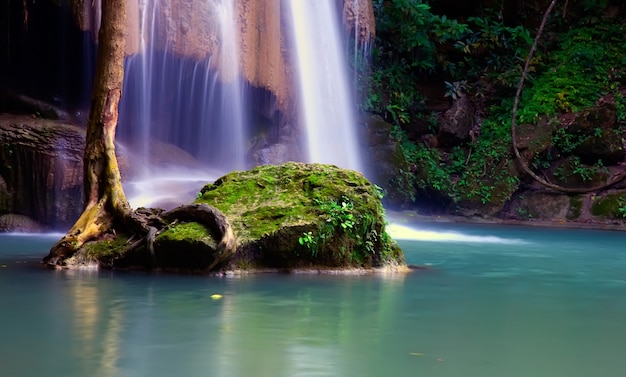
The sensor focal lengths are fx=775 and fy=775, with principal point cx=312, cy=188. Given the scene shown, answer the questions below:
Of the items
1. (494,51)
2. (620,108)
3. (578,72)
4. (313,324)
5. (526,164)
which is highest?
(494,51)

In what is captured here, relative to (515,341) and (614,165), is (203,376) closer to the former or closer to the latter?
(515,341)

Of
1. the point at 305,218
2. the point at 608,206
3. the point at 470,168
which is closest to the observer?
the point at 305,218

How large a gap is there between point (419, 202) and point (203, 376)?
16237 mm

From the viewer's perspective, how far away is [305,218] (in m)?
7.34

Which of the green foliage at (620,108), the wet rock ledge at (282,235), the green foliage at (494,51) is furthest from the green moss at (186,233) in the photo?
the green foliage at (494,51)

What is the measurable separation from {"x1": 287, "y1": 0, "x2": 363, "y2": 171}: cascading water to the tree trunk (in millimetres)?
9247

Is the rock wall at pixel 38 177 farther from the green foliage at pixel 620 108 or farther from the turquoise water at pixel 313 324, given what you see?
the green foliage at pixel 620 108

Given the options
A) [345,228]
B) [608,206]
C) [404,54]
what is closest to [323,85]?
[404,54]

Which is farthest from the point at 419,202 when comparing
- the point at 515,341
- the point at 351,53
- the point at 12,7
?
the point at 515,341

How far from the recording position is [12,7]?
1291 cm

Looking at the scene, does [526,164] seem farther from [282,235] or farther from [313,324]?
[313,324]

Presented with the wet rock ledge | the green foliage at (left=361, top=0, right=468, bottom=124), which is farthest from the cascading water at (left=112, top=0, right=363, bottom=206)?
the wet rock ledge

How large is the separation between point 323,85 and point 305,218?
10992 mm

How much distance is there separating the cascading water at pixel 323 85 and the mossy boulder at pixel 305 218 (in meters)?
9.01
